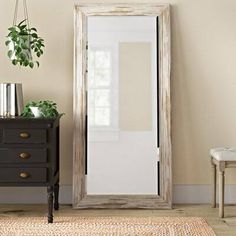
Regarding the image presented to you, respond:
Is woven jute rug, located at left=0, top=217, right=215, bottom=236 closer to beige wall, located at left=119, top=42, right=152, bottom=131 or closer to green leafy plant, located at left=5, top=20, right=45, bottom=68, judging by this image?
beige wall, located at left=119, top=42, right=152, bottom=131

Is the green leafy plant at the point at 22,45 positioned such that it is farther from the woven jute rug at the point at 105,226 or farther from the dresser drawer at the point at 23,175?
the woven jute rug at the point at 105,226

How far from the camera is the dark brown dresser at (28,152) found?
457 cm

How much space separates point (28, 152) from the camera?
15.1 ft

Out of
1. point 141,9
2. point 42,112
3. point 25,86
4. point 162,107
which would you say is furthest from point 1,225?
point 141,9

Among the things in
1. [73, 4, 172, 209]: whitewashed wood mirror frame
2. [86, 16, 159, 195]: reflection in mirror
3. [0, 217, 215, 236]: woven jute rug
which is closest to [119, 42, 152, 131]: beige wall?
[86, 16, 159, 195]: reflection in mirror

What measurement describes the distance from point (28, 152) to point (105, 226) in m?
0.78

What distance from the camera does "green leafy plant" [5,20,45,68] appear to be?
16.0 feet

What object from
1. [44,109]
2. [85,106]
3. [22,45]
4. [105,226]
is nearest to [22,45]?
[22,45]

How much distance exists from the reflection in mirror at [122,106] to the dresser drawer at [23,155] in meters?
0.61

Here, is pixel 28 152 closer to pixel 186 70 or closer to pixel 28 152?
pixel 28 152

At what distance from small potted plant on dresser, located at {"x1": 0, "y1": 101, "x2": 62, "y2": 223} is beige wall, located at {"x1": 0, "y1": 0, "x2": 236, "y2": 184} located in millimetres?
621

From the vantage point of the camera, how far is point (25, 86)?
17.0ft

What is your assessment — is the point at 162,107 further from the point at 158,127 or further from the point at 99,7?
the point at 99,7

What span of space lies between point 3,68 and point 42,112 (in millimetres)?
696
